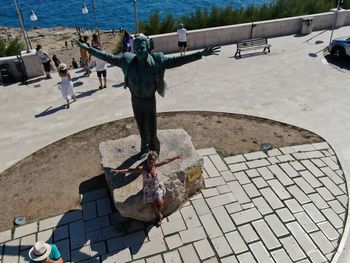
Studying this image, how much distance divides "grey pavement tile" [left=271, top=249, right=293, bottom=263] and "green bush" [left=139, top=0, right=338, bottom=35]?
13722 millimetres

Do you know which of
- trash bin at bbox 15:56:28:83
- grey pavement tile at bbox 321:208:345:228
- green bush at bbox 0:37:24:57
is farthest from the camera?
green bush at bbox 0:37:24:57

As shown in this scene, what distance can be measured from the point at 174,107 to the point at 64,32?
2670 centimetres

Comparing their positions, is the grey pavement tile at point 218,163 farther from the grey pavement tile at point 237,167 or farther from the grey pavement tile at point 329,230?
the grey pavement tile at point 329,230

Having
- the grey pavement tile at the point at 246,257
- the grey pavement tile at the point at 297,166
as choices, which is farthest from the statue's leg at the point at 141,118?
the grey pavement tile at the point at 297,166

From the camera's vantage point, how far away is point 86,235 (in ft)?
24.0

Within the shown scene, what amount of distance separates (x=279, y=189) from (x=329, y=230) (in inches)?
56.7

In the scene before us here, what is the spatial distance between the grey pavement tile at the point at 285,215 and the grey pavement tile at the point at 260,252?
2.91ft

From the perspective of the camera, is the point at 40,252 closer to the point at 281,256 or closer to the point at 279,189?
the point at 281,256

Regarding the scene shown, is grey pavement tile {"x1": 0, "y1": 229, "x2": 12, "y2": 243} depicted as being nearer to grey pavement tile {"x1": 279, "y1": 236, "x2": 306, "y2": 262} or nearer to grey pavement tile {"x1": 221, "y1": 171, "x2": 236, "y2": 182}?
grey pavement tile {"x1": 221, "y1": 171, "x2": 236, "y2": 182}

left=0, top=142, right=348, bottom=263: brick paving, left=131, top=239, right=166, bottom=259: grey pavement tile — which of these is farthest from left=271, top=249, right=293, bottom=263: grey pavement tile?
left=131, top=239, right=166, bottom=259: grey pavement tile

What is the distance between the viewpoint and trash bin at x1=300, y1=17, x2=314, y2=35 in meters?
18.3

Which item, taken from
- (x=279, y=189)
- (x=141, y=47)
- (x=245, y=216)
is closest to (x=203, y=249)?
(x=245, y=216)

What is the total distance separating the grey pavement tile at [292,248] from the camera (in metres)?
6.82

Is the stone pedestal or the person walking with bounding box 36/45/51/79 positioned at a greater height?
the person walking with bounding box 36/45/51/79
